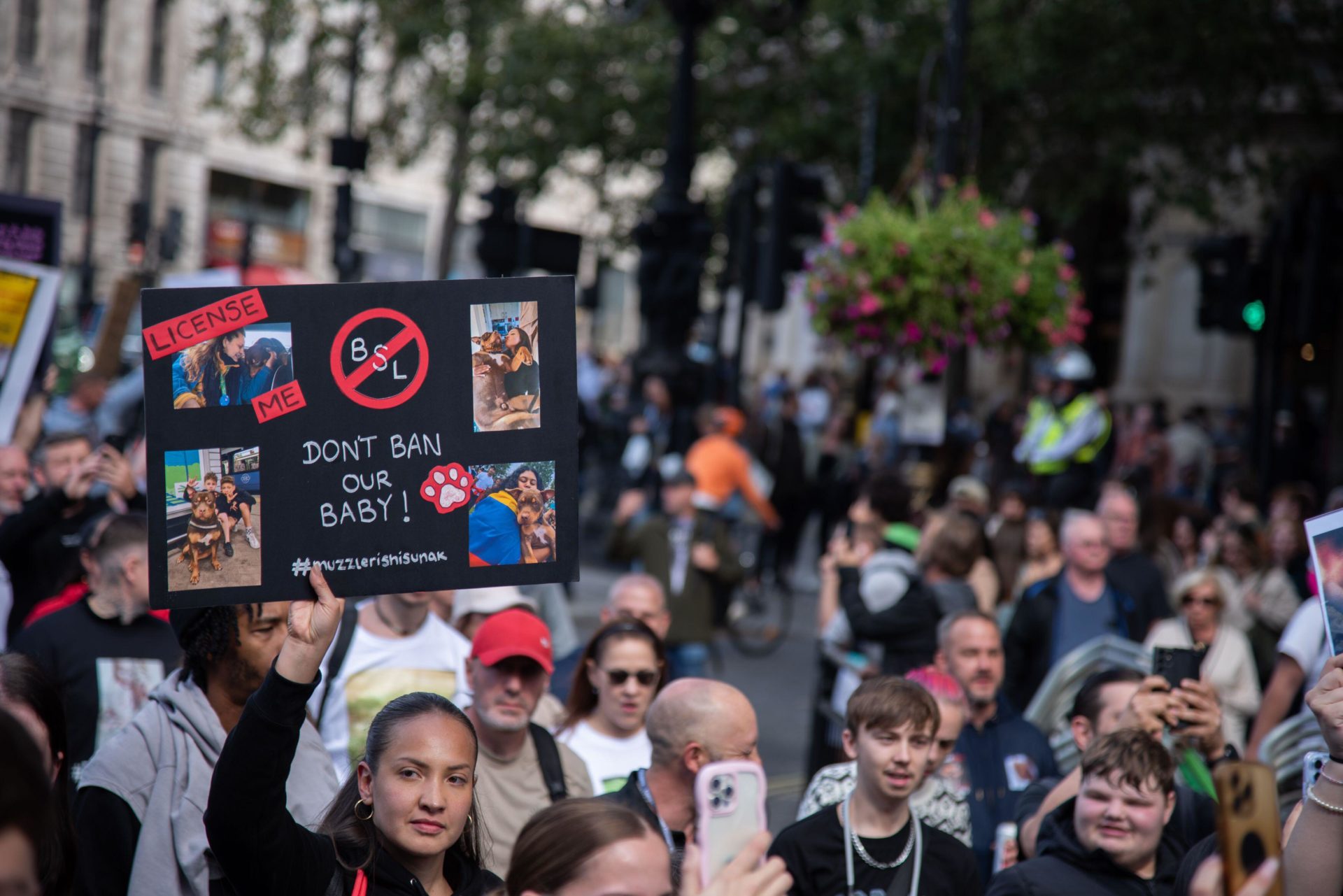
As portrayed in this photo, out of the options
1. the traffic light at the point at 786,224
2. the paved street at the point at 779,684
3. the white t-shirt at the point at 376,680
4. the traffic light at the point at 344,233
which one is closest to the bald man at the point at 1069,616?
the paved street at the point at 779,684

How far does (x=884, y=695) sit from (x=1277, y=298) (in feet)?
25.9

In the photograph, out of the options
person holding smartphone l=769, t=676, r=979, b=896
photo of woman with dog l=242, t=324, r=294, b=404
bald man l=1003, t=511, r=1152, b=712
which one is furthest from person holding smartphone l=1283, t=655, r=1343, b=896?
bald man l=1003, t=511, r=1152, b=712

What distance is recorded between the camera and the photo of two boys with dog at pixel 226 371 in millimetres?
3271

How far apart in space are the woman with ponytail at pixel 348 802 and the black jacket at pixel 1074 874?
56.5 inches

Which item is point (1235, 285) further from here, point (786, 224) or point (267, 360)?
point (267, 360)

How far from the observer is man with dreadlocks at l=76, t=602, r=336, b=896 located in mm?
3475

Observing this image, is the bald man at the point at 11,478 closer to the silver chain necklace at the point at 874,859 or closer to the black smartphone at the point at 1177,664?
the silver chain necklace at the point at 874,859

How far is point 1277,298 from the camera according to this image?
11.3m

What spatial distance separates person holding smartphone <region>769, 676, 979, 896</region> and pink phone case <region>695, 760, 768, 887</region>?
6.77 ft

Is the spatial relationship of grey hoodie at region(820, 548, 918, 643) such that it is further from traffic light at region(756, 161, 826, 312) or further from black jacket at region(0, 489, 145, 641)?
traffic light at region(756, 161, 826, 312)

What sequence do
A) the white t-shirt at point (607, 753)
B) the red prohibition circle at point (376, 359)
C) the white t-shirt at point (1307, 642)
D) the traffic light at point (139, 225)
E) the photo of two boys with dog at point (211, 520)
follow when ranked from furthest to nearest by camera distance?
Answer: the traffic light at point (139, 225) < the white t-shirt at point (1307, 642) < the white t-shirt at point (607, 753) < the red prohibition circle at point (376, 359) < the photo of two boys with dog at point (211, 520)

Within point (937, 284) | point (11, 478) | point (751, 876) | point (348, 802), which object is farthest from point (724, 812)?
point (937, 284)

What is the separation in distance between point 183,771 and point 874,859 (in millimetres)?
1823

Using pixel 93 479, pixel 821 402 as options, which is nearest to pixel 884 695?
pixel 93 479
